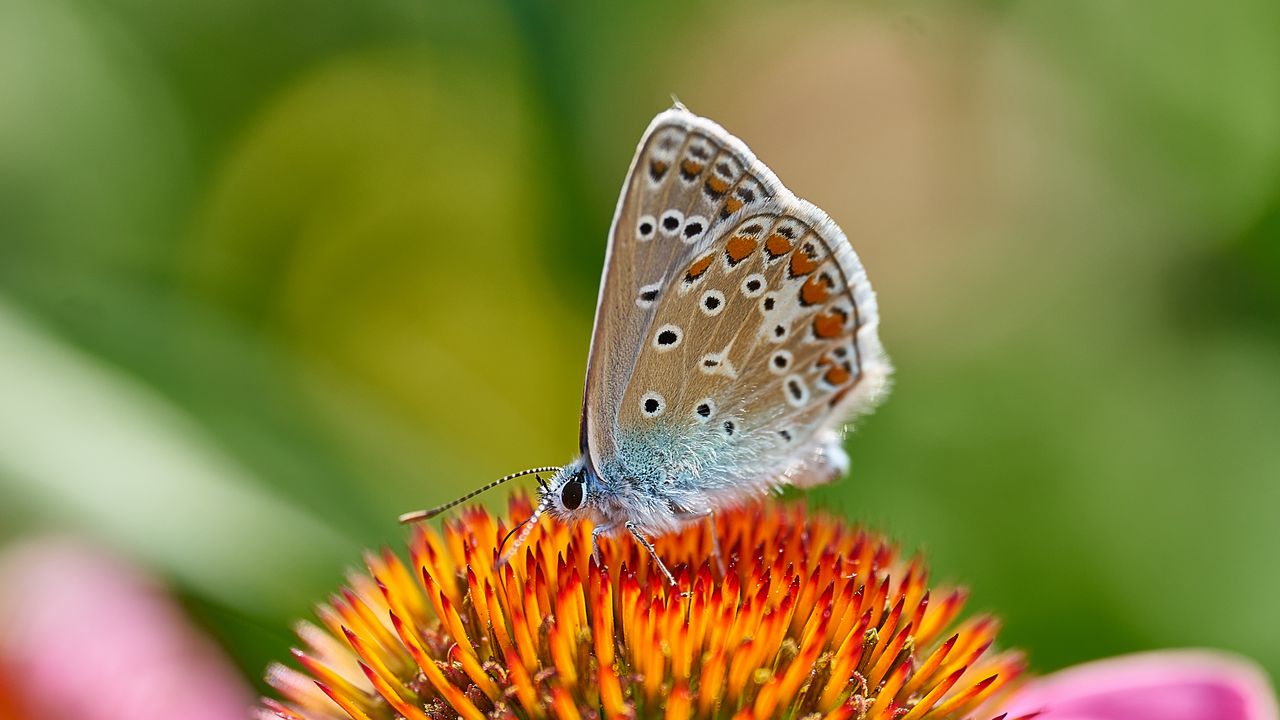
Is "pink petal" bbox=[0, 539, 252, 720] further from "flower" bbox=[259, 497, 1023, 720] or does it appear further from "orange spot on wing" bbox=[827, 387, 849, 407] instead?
"orange spot on wing" bbox=[827, 387, 849, 407]

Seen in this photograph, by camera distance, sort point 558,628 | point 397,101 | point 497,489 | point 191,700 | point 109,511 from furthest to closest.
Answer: point 397,101, point 497,489, point 109,511, point 191,700, point 558,628

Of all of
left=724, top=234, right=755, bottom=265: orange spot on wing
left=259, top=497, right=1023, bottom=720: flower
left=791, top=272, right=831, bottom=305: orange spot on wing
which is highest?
left=724, top=234, right=755, bottom=265: orange spot on wing

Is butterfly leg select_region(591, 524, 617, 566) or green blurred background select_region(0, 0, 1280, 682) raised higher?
green blurred background select_region(0, 0, 1280, 682)

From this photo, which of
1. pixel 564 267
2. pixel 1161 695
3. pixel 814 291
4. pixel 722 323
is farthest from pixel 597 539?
pixel 564 267

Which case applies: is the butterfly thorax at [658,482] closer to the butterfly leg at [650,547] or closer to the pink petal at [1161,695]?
the butterfly leg at [650,547]

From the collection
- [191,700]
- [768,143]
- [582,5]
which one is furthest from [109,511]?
[768,143]

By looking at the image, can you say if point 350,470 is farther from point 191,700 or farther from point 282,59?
point 282,59

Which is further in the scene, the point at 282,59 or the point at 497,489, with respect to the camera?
the point at 282,59

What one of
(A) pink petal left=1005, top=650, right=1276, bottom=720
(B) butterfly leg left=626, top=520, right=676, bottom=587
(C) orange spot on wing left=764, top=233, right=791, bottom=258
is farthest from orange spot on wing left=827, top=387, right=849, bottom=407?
(A) pink petal left=1005, top=650, right=1276, bottom=720
